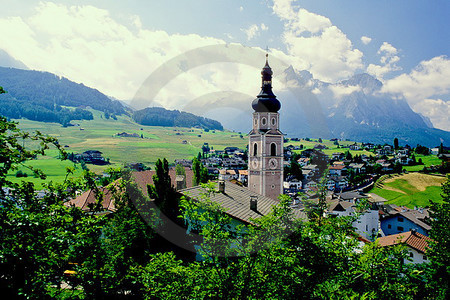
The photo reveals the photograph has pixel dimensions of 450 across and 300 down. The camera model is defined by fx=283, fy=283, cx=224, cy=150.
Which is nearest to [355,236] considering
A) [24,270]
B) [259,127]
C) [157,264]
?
[157,264]

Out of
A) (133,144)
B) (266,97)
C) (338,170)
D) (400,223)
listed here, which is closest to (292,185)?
(338,170)

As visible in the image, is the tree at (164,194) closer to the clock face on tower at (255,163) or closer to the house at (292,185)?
the clock face on tower at (255,163)

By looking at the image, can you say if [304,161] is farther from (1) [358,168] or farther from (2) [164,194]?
(2) [164,194]

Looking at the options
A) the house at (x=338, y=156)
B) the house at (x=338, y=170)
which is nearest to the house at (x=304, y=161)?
the house at (x=338, y=156)

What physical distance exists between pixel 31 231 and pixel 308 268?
687 cm

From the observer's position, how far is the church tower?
40531 millimetres

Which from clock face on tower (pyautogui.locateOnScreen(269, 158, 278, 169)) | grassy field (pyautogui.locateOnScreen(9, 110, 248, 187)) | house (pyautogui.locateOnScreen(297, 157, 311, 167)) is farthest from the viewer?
house (pyautogui.locateOnScreen(297, 157, 311, 167))

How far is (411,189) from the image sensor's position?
86188 millimetres

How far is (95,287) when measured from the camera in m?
7.85

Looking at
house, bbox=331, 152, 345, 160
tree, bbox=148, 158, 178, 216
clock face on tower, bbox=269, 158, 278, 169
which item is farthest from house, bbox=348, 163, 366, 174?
tree, bbox=148, 158, 178, 216

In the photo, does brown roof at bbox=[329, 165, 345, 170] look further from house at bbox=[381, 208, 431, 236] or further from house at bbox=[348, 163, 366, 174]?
house at bbox=[381, 208, 431, 236]

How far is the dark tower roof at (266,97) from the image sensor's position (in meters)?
40.2

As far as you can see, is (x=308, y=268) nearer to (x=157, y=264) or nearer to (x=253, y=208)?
(x=157, y=264)

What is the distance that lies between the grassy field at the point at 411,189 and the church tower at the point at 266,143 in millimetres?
52635
